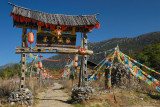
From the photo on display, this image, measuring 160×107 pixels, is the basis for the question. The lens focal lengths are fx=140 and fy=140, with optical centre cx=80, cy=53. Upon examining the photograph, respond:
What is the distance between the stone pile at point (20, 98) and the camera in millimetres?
7281

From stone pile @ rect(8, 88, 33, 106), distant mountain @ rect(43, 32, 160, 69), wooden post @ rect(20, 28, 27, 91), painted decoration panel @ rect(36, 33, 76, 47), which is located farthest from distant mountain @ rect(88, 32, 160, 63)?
stone pile @ rect(8, 88, 33, 106)

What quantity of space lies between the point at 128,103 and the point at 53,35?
20.9ft

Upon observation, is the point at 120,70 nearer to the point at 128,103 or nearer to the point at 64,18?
the point at 128,103

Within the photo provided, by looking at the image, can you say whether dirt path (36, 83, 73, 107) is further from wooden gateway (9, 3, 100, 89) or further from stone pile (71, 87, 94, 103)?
wooden gateway (9, 3, 100, 89)

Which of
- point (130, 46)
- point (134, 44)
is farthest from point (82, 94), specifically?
point (134, 44)

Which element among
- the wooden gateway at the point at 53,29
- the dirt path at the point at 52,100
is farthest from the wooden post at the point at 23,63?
the dirt path at the point at 52,100

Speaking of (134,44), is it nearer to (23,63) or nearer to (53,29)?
(53,29)

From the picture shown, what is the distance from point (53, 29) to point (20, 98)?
433 centimetres

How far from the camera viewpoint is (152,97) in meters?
10.1

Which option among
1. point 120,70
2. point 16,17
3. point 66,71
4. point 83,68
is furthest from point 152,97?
point 66,71

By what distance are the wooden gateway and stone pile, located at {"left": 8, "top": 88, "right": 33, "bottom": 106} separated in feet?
1.48

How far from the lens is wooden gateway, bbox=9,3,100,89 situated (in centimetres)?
794

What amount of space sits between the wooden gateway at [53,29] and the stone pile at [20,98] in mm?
452

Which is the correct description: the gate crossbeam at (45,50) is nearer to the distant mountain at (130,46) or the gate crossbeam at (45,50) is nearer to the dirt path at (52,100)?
the dirt path at (52,100)
